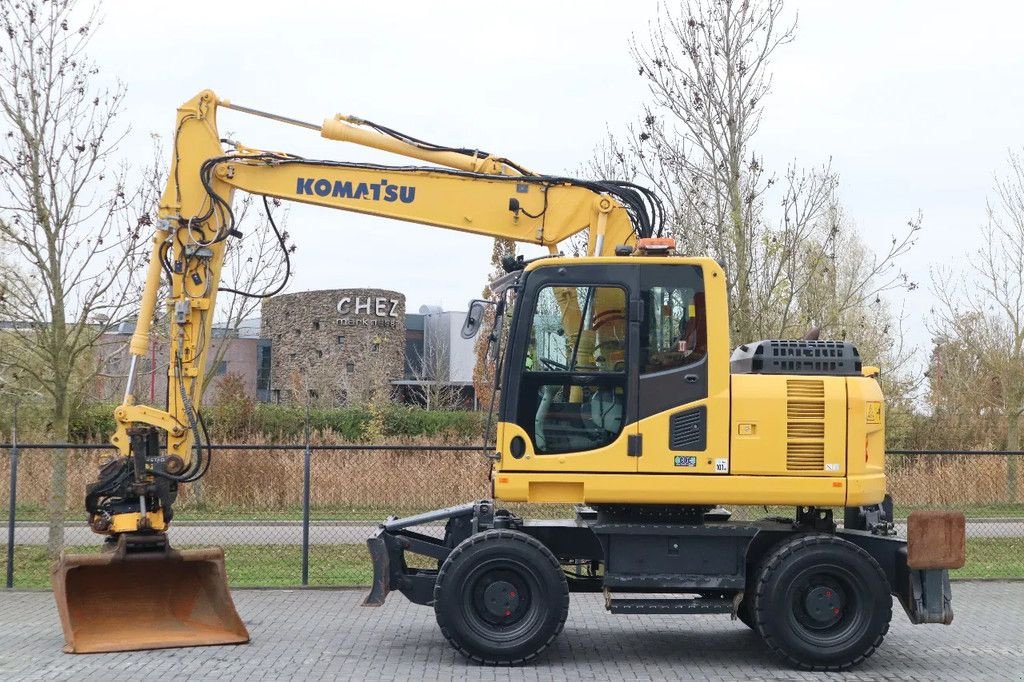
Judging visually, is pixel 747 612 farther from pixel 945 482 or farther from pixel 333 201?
pixel 945 482

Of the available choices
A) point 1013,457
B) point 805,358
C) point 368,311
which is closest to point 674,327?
point 805,358

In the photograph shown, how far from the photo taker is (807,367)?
9742 millimetres

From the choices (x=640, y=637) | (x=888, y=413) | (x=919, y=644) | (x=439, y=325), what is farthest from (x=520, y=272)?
(x=439, y=325)

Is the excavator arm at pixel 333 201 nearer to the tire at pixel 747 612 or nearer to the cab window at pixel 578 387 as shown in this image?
the cab window at pixel 578 387

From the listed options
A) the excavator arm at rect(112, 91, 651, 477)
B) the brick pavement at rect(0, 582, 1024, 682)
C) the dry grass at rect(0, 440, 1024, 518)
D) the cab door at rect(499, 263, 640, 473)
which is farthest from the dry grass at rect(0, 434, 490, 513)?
the cab door at rect(499, 263, 640, 473)

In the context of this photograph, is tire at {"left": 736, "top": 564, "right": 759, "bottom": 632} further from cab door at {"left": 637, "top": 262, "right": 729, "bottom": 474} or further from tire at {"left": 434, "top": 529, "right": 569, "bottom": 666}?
tire at {"left": 434, "top": 529, "right": 569, "bottom": 666}

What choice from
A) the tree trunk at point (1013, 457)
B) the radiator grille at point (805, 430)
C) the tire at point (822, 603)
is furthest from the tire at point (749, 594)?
the tree trunk at point (1013, 457)

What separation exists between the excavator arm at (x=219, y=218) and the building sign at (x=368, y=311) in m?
30.9

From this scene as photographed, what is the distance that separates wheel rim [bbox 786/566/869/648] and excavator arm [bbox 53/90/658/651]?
3.22 metres

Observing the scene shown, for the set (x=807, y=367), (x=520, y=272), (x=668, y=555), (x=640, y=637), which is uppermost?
(x=520, y=272)

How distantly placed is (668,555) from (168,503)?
13.7 feet

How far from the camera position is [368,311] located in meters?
42.4

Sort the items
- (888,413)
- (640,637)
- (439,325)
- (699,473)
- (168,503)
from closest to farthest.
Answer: (699,473)
(168,503)
(640,637)
(888,413)
(439,325)

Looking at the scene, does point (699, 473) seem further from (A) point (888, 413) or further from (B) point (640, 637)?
(A) point (888, 413)
